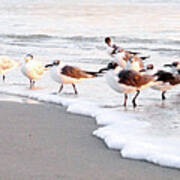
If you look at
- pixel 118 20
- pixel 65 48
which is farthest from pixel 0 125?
pixel 118 20

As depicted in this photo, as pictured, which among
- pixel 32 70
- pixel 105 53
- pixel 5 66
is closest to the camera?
pixel 32 70

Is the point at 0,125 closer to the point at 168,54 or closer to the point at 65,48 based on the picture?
the point at 168,54

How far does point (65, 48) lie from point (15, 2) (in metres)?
20.9

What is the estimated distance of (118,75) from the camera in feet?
28.2

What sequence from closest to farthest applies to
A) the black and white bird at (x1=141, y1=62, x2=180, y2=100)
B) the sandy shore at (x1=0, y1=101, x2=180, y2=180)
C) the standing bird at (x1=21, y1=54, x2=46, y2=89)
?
1. the sandy shore at (x1=0, y1=101, x2=180, y2=180)
2. the black and white bird at (x1=141, y1=62, x2=180, y2=100)
3. the standing bird at (x1=21, y1=54, x2=46, y2=89)

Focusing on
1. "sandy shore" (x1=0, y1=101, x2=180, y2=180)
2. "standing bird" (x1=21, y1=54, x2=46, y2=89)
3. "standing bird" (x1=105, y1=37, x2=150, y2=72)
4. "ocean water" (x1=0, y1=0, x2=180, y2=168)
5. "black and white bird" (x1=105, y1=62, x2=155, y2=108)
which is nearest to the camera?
"sandy shore" (x1=0, y1=101, x2=180, y2=180)

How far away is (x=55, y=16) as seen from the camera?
85.1 ft

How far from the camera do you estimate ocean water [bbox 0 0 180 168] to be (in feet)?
20.8

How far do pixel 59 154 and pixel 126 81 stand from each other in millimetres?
3005

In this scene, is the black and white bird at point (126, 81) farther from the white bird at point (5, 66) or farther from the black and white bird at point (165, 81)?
the white bird at point (5, 66)

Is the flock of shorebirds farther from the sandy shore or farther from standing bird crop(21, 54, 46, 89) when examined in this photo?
the sandy shore

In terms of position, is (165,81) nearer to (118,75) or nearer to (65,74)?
(118,75)

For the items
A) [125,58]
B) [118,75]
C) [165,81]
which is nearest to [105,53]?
[125,58]

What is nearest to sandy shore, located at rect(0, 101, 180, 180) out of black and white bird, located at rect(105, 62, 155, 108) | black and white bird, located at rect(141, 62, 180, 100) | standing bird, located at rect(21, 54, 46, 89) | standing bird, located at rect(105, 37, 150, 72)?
black and white bird, located at rect(105, 62, 155, 108)
